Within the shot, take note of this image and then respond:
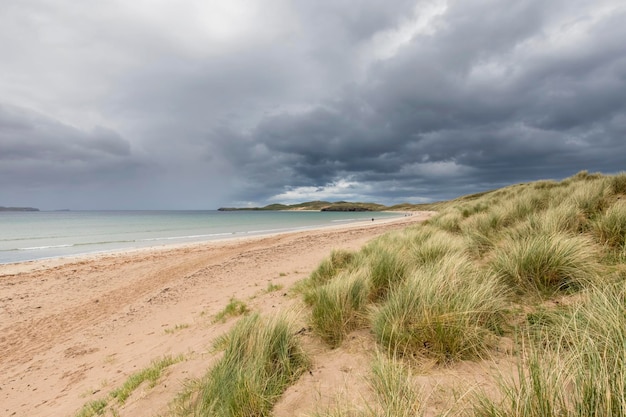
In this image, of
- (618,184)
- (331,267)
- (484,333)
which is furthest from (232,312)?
(618,184)

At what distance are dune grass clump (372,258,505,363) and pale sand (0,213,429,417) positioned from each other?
63 cm

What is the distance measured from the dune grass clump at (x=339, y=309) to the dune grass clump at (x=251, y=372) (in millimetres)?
460

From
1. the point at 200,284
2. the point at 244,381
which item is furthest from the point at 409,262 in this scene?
the point at 200,284

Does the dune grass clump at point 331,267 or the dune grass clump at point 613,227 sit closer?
the dune grass clump at point 613,227

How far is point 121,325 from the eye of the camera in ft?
27.2

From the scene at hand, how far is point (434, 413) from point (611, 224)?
5.77 meters

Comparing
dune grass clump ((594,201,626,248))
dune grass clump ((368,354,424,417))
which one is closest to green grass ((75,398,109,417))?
dune grass clump ((368,354,424,417))

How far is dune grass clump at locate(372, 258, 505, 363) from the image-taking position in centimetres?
282

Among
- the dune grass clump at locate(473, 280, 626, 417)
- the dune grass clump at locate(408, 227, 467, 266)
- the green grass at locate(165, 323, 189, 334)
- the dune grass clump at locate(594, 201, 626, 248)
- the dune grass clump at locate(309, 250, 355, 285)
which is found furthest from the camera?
the dune grass clump at locate(309, 250, 355, 285)

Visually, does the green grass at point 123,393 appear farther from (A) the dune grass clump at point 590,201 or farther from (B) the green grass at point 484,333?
(A) the dune grass clump at point 590,201

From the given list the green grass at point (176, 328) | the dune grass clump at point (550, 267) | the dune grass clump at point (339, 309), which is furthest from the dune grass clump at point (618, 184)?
the green grass at point (176, 328)

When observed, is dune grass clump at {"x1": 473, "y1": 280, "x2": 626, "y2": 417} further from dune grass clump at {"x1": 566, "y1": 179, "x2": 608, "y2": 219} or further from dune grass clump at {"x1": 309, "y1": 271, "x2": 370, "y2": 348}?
dune grass clump at {"x1": 566, "y1": 179, "x2": 608, "y2": 219}

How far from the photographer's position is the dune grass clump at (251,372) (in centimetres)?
258

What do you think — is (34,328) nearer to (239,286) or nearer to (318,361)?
(239,286)
